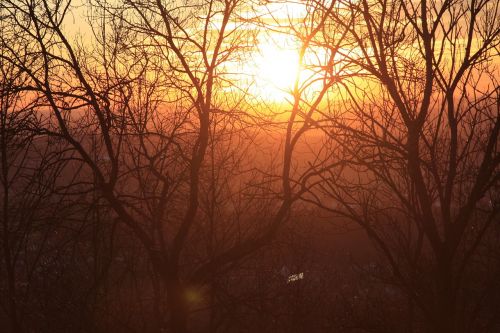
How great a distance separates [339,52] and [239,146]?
728 centimetres

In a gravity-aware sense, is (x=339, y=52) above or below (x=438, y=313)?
above

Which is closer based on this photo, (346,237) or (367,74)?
(367,74)

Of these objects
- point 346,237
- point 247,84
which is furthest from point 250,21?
point 346,237

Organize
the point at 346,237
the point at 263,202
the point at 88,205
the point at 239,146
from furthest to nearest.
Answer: the point at 346,237 → the point at 263,202 → the point at 239,146 → the point at 88,205

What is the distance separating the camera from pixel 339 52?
21.5 ft

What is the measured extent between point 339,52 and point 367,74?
0.41m

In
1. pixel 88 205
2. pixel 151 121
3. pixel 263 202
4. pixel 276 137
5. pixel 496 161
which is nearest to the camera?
pixel 496 161

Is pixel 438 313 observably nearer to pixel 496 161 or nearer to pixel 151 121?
pixel 496 161

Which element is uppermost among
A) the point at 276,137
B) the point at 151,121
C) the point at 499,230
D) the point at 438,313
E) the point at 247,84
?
the point at 151,121

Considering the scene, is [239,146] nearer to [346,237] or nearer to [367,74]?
[367,74]

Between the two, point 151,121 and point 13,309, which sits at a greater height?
point 151,121

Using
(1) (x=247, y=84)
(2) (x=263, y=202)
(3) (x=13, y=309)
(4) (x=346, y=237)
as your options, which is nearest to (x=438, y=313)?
(1) (x=247, y=84)

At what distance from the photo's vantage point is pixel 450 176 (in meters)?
6.45

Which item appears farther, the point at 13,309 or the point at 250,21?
→ the point at 13,309
